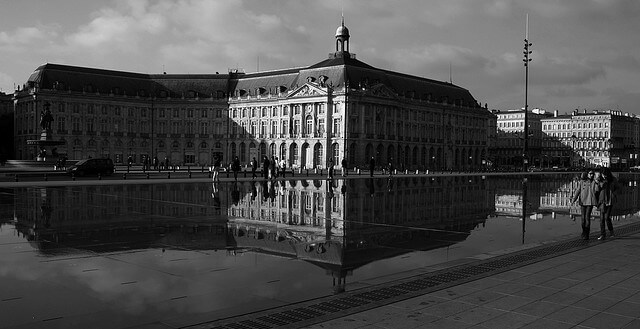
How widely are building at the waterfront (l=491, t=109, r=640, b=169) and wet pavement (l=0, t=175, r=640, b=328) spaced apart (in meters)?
164

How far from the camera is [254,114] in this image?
120688mm

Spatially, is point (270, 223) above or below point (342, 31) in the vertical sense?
below

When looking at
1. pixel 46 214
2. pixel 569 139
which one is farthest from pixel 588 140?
pixel 46 214

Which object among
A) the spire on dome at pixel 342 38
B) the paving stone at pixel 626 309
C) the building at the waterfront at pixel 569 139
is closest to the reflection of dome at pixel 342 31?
the spire on dome at pixel 342 38

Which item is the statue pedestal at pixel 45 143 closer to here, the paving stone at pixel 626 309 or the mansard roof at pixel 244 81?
the mansard roof at pixel 244 81

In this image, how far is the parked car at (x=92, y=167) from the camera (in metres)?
48.6

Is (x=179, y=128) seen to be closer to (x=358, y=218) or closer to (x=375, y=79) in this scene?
(x=375, y=79)

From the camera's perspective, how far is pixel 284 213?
21.2 m

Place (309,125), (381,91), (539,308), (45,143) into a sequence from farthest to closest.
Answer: (381,91)
(309,125)
(45,143)
(539,308)

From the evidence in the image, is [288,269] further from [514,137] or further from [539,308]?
[514,137]

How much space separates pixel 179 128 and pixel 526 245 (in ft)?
378

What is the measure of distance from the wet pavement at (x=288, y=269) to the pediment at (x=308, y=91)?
8597 centimetres

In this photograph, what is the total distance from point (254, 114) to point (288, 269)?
111 m

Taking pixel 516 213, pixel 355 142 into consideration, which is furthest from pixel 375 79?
pixel 516 213
